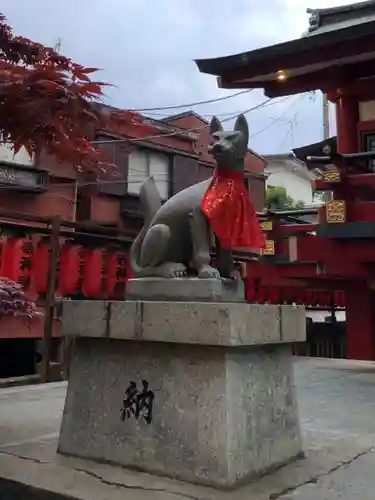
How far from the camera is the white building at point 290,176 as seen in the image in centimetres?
3023

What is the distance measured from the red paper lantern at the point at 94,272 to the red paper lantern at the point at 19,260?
3.92 ft

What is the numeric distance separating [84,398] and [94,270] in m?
5.74

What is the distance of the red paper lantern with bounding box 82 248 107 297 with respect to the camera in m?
8.73

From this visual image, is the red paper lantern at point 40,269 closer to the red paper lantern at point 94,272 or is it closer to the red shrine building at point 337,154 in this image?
the red paper lantern at point 94,272

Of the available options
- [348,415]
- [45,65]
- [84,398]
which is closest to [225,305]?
[84,398]

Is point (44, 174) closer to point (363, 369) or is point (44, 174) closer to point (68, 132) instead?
point (363, 369)

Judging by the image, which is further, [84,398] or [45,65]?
[84,398]

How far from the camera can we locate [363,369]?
852cm

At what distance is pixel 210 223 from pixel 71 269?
5.83m

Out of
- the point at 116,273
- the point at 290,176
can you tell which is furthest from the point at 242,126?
the point at 290,176

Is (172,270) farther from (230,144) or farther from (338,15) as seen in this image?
(338,15)

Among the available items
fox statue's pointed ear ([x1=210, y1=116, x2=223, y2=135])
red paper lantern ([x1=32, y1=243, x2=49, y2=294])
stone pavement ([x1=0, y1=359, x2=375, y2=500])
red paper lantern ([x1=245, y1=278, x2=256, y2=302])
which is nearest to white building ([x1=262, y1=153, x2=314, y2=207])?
red paper lantern ([x1=245, y1=278, x2=256, y2=302])

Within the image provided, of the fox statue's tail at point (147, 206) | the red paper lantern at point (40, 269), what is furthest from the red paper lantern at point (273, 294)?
the fox statue's tail at point (147, 206)

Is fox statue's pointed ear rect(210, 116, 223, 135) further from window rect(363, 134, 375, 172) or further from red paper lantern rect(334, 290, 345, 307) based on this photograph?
red paper lantern rect(334, 290, 345, 307)
